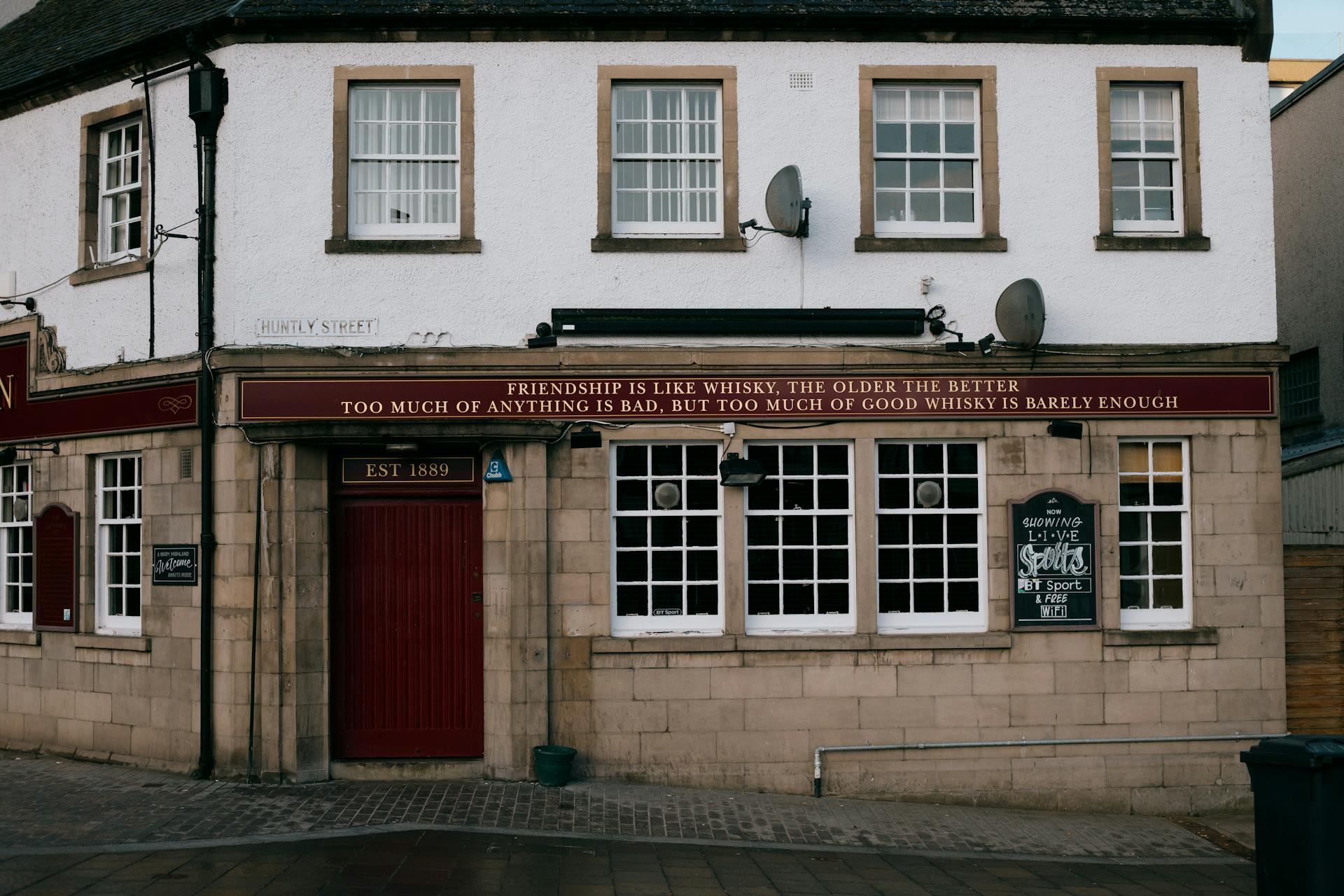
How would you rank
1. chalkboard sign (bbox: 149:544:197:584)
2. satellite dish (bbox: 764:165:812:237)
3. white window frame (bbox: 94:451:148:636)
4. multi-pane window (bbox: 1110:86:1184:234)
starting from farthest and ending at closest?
white window frame (bbox: 94:451:148:636) → multi-pane window (bbox: 1110:86:1184:234) → chalkboard sign (bbox: 149:544:197:584) → satellite dish (bbox: 764:165:812:237)

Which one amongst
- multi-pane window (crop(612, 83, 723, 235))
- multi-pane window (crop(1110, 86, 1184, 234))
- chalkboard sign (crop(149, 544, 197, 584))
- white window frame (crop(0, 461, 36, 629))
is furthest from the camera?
white window frame (crop(0, 461, 36, 629))

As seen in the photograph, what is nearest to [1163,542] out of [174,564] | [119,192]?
[174,564]

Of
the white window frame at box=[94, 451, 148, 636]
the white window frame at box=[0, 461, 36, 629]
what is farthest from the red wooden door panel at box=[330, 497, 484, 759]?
the white window frame at box=[0, 461, 36, 629]

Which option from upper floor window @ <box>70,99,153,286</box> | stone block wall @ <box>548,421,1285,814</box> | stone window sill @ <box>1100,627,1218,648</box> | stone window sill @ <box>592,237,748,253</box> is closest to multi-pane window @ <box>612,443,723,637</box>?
stone block wall @ <box>548,421,1285,814</box>

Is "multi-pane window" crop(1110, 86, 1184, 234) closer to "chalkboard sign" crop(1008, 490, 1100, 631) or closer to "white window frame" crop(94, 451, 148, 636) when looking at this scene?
"chalkboard sign" crop(1008, 490, 1100, 631)

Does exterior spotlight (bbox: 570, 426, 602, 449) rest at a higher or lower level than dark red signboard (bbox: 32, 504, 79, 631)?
higher

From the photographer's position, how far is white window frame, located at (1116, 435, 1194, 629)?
1148 cm

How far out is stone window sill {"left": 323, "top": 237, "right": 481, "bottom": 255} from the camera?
11102 millimetres

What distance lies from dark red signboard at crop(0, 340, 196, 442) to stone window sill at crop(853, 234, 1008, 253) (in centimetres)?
632

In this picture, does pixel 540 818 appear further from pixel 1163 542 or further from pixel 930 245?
pixel 1163 542

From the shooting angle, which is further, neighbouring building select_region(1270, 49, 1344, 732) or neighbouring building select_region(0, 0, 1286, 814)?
neighbouring building select_region(1270, 49, 1344, 732)

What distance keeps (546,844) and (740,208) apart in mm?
5825

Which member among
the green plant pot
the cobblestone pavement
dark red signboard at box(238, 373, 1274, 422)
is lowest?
the cobblestone pavement

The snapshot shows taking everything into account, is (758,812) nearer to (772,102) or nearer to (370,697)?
(370,697)
